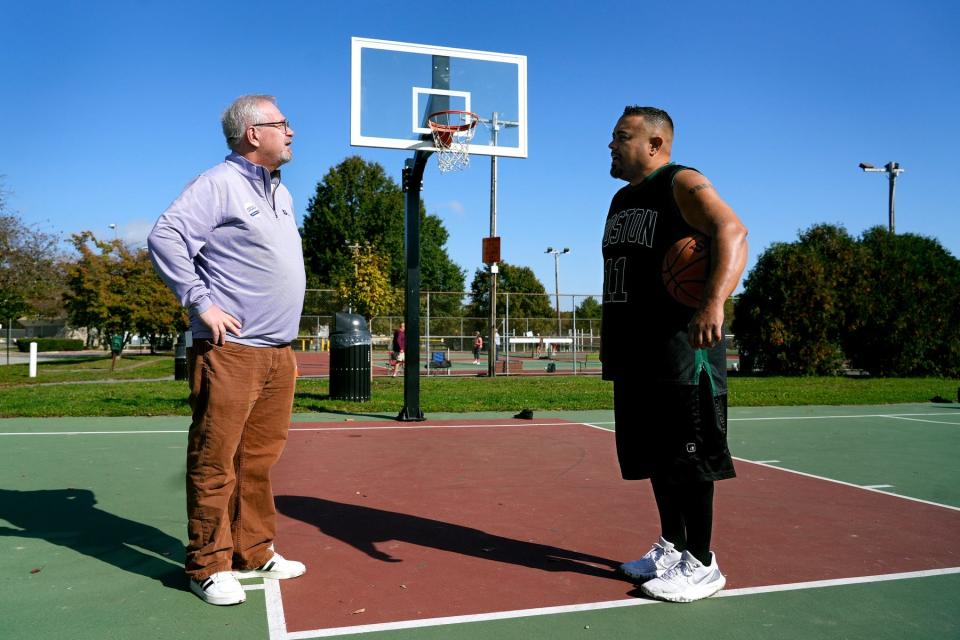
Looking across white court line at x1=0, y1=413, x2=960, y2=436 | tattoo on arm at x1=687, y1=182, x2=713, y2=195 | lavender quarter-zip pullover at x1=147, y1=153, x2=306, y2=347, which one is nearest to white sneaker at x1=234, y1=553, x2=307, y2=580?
lavender quarter-zip pullover at x1=147, y1=153, x2=306, y2=347

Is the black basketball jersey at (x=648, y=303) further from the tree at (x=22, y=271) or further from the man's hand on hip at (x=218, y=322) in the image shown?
the tree at (x=22, y=271)

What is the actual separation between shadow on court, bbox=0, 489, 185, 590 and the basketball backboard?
6.19 metres

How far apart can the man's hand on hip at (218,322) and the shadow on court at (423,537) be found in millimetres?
1551

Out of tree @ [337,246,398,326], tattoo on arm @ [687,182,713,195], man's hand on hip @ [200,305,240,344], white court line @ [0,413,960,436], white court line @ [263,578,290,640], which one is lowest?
white court line @ [263,578,290,640]

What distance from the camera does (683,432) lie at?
339cm

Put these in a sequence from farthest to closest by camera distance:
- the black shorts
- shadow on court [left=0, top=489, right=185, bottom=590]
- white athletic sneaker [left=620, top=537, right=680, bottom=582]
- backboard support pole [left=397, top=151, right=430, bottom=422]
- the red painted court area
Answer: backboard support pole [left=397, top=151, right=430, bottom=422] → shadow on court [left=0, top=489, right=185, bottom=590] → white athletic sneaker [left=620, top=537, right=680, bottom=582] → the red painted court area → the black shorts

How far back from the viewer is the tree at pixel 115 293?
90.7 feet

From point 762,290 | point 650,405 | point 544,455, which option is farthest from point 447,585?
point 762,290

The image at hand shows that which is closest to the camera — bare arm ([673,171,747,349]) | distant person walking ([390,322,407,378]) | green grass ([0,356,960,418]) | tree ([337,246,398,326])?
bare arm ([673,171,747,349])

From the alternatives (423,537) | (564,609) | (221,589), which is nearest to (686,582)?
(564,609)

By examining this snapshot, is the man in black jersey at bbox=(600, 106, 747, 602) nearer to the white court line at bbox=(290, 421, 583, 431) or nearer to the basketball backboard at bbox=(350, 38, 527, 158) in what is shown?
the white court line at bbox=(290, 421, 583, 431)

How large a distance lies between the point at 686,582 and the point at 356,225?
53.8 m

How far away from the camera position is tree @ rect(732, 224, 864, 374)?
79.3 ft

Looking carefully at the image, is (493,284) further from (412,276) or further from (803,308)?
(412,276)
